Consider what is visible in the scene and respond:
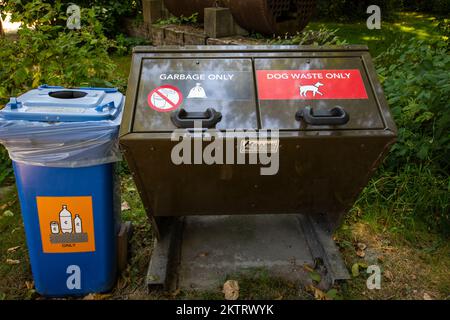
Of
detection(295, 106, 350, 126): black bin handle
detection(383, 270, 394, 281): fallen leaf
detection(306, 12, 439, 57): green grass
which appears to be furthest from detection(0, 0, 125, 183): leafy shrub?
detection(306, 12, 439, 57): green grass

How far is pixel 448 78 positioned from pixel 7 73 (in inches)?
143

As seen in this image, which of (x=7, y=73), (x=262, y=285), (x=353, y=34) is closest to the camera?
(x=262, y=285)

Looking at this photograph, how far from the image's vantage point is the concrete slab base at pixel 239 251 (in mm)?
2670

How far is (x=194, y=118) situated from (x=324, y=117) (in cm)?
63

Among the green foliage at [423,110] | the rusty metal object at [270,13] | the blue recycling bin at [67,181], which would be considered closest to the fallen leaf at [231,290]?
the blue recycling bin at [67,181]

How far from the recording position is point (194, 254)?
2.92 m

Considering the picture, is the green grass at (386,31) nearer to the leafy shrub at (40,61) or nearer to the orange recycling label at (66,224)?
the leafy shrub at (40,61)

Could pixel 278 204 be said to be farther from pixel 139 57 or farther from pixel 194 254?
pixel 139 57

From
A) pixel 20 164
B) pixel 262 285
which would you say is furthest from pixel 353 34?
pixel 20 164

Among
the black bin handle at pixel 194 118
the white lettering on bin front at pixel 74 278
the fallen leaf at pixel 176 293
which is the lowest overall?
the fallen leaf at pixel 176 293

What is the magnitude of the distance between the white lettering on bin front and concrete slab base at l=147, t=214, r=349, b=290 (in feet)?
1.33

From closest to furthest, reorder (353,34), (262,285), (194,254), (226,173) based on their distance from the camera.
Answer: (226,173) → (262,285) → (194,254) → (353,34)

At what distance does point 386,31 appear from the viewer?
29.5 feet

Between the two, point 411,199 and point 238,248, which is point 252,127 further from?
point 411,199
